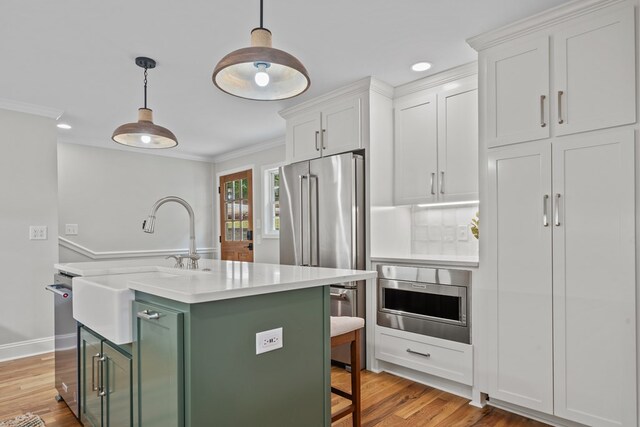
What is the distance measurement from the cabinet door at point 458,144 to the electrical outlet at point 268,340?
1925mm

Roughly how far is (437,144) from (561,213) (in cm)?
110

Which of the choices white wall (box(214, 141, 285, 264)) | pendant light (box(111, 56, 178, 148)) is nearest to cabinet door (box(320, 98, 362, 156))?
pendant light (box(111, 56, 178, 148))

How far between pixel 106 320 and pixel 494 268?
2178 mm

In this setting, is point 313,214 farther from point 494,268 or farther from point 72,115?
point 72,115

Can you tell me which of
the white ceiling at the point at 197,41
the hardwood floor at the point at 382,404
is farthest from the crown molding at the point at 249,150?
the hardwood floor at the point at 382,404

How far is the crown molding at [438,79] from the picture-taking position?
110 inches

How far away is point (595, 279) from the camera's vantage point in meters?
2.01

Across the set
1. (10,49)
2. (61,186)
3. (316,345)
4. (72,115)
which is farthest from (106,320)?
(61,186)

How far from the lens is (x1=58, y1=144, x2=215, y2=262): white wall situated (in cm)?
466

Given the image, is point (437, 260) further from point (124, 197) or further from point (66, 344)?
point (124, 197)

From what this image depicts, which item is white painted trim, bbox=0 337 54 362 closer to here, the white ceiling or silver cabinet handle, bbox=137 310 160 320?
the white ceiling

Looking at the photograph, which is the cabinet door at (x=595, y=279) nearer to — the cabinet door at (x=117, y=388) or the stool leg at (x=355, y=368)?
the stool leg at (x=355, y=368)

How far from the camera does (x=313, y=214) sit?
3334mm

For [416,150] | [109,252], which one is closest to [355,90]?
[416,150]
